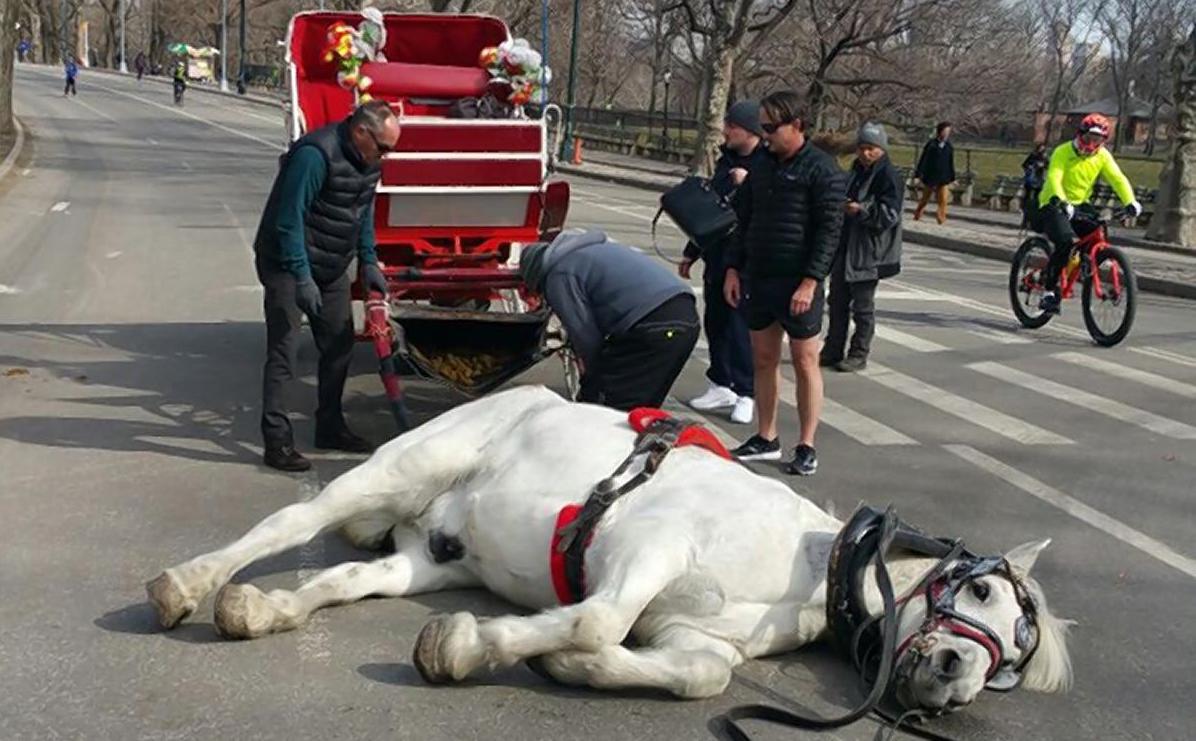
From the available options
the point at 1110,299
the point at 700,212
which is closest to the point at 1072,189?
the point at 1110,299

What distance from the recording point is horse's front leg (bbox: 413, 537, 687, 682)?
3684 mm

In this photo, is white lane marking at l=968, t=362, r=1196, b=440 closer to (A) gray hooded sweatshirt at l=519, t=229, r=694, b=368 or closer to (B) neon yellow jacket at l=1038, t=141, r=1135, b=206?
(B) neon yellow jacket at l=1038, t=141, r=1135, b=206

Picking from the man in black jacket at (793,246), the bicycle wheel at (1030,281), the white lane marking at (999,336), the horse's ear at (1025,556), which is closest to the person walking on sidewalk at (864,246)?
the white lane marking at (999,336)

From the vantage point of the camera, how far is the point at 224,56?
8231cm

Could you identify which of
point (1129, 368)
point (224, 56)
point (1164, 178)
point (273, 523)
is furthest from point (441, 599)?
point (224, 56)

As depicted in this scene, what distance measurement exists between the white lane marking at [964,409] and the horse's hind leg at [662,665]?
501 cm

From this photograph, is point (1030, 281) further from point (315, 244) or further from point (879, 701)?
point (879, 701)

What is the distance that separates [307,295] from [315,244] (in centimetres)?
33

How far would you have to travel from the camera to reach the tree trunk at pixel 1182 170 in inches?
834

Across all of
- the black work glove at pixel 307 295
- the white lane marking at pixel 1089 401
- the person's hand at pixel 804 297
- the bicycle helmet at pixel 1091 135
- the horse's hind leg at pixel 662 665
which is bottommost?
the white lane marking at pixel 1089 401

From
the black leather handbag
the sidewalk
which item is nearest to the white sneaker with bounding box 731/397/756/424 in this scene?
the black leather handbag

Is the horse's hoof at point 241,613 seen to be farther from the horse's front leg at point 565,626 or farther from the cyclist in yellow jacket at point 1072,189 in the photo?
the cyclist in yellow jacket at point 1072,189

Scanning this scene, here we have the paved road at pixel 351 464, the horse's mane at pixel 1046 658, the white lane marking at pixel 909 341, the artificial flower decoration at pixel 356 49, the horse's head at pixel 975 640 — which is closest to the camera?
the horse's head at pixel 975 640

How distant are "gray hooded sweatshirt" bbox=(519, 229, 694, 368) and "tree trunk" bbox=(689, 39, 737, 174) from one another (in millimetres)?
29701
